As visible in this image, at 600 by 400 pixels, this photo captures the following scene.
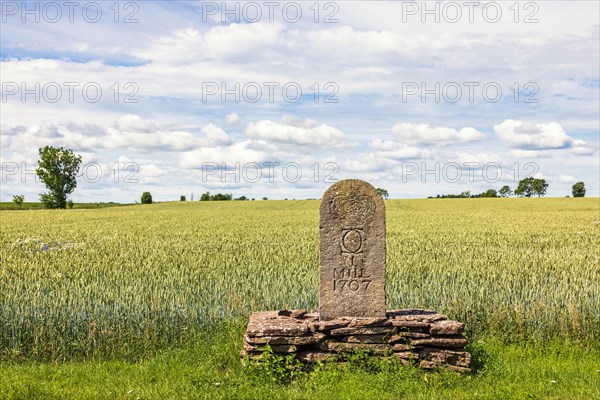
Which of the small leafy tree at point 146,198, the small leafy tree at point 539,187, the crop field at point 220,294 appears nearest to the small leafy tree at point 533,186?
the small leafy tree at point 539,187

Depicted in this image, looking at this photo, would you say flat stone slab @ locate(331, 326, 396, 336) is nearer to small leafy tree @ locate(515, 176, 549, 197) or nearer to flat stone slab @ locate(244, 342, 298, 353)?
flat stone slab @ locate(244, 342, 298, 353)

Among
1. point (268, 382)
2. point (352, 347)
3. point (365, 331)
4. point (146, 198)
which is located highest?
point (146, 198)

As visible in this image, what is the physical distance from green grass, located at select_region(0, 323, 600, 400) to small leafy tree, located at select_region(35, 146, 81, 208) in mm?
97176

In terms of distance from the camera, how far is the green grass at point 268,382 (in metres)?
8.82

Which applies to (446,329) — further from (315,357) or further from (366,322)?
(315,357)

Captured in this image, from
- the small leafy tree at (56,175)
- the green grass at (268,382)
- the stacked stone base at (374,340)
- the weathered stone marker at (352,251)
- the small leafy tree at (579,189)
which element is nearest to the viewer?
the green grass at (268,382)

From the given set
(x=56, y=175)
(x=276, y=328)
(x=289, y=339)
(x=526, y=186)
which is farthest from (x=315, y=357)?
(x=526, y=186)

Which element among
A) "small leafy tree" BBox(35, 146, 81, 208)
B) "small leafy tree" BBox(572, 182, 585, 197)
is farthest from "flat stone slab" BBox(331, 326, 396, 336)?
"small leafy tree" BBox(572, 182, 585, 197)

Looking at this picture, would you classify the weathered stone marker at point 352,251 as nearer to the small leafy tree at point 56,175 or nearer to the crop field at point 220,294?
the crop field at point 220,294

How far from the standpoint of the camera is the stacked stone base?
9609 mm

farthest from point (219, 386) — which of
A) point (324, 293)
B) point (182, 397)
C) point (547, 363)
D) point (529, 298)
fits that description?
point (529, 298)

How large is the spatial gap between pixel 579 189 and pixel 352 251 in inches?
5364

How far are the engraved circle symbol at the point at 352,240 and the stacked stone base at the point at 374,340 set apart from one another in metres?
1.19

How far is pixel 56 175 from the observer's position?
101188 mm
